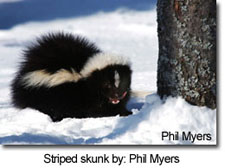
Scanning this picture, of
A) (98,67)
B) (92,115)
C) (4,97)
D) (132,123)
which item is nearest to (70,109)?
(92,115)

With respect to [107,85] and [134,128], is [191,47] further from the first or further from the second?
[107,85]

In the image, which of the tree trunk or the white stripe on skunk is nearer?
the tree trunk

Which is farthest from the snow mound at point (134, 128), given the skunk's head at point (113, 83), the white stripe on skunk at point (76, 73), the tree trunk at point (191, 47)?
the white stripe on skunk at point (76, 73)

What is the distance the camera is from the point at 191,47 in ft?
12.9

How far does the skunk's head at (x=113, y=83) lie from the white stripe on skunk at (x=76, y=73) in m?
0.06

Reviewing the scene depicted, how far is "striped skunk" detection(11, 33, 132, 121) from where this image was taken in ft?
15.6

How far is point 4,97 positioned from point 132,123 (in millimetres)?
2604

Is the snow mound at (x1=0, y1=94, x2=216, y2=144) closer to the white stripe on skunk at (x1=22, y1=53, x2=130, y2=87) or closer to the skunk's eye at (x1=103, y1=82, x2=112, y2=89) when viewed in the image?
the skunk's eye at (x1=103, y1=82, x2=112, y2=89)

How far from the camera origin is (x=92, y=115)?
16.1 feet

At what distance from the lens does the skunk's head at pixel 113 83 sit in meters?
4.68

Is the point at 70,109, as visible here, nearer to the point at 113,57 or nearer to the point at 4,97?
the point at 113,57

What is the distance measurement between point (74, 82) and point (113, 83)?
0.49 meters

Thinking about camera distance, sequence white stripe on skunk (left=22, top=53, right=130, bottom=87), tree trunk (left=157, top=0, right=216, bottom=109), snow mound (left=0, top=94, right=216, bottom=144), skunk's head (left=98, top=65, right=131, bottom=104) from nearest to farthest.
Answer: snow mound (left=0, top=94, right=216, bottom=144)
tree trunk (left=157, top=0, right=216, bottom=109)
skunk's head (left=98, top=65, right=131, bottom=104)
white stripe on skunk (left=22, top=53, right=130, bottom=87)

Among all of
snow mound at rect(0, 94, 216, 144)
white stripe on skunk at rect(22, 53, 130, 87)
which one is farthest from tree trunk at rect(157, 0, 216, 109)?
white stripe on skunk at rect(22, 53, 130, 87)
